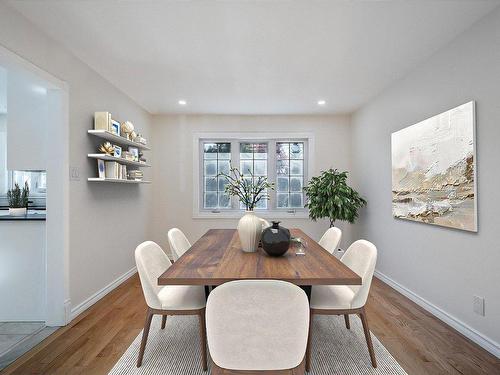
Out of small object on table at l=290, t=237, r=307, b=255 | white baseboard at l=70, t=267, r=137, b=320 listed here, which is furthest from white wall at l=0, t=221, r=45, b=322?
small object on table at l=290, t=237, r=307, b=255

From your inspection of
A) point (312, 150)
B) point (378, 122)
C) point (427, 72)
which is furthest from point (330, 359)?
point (312, 150)

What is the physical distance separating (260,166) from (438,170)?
2969 mm

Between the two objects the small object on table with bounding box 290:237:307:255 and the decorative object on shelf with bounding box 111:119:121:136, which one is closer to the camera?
the small object on table with bounding box 290:237:307:255

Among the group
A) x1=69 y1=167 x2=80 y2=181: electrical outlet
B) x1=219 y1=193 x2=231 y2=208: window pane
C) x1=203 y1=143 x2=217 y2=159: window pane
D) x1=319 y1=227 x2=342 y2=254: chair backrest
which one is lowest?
x1=319 y1=227 x2=342 y2=254: chair backrest

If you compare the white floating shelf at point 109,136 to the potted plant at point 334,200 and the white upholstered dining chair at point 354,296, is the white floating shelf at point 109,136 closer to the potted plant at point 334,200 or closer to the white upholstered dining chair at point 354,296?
the white upholstered dining chair at point 354,296

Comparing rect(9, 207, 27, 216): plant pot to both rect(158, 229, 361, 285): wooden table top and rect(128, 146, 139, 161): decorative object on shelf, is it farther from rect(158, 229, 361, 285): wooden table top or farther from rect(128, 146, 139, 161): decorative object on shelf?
rect(158, 229, 361, 285): wooden table top

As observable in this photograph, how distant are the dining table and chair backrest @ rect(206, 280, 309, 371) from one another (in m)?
0.28

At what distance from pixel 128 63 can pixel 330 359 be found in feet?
10.7

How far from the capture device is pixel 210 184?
16.9ft

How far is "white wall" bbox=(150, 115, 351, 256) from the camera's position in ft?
16.3

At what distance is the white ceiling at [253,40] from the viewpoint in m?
2.07

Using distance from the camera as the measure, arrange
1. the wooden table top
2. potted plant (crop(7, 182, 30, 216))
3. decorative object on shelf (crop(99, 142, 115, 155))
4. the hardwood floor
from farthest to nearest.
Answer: decorative object on shelf (crop(99, 142, 115, 155)), potted plant (crop(7, 182, 30, 216)), the hardwood floor, the wooden table top

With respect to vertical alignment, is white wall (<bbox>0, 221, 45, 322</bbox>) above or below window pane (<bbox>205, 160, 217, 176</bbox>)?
below

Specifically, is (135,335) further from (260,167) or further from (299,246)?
(260,167)
